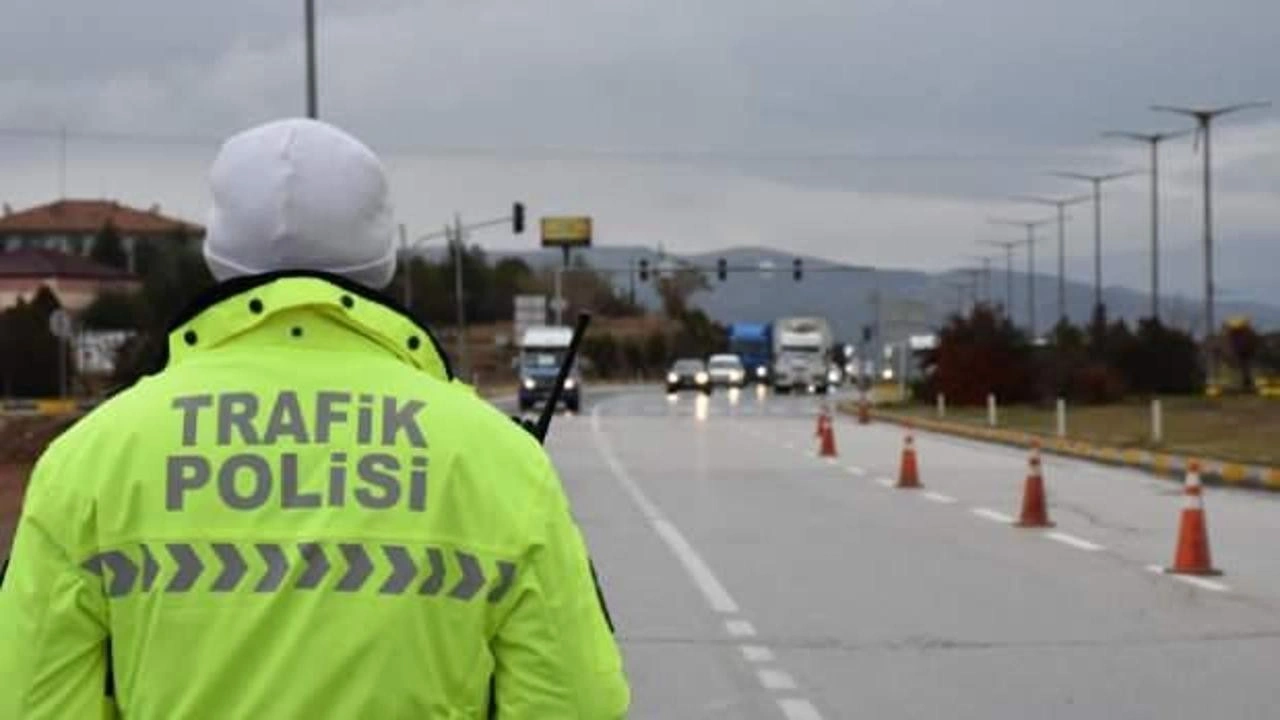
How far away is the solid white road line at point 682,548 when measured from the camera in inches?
703

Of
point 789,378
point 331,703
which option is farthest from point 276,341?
point 789,378

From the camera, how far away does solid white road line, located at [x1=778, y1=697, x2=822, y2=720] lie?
39.4ft

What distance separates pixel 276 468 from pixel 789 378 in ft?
373

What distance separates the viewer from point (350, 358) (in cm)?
→ 315

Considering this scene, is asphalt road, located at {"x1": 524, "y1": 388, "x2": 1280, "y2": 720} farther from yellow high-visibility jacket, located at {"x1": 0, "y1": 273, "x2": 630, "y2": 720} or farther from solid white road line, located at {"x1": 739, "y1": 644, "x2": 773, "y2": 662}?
yellow high-visibility jacket, located at {"x1": 0, "y1": 273, "x2": 630, "y2": 720}

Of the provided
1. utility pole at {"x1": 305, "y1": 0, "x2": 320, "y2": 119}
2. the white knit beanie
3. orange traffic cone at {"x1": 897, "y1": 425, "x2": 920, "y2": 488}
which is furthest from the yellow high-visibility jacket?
utility pole at {"x1": 305, "y1": 0, "x2": 320, "y2": 119}

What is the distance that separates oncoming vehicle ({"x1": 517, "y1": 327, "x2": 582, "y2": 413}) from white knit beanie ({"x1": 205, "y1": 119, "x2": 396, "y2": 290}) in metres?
69.1

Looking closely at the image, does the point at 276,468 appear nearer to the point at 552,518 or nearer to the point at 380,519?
the point at 380,519

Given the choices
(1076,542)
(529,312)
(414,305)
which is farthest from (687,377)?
(1076,542)

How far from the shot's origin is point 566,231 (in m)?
179

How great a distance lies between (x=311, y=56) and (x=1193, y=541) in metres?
25.5

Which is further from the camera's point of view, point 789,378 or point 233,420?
point 789,378

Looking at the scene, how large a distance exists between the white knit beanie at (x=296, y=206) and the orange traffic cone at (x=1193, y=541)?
1680 cm

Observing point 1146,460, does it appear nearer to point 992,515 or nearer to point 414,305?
point 992,515
